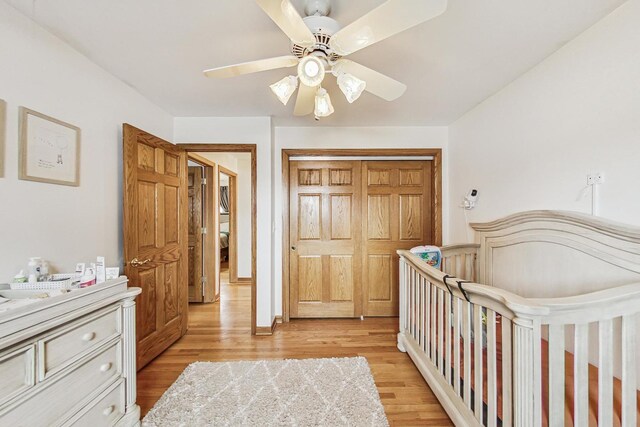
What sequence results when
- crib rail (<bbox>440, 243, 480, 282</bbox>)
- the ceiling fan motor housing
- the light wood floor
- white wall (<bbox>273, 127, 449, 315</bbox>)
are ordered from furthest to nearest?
white wall (<bbox>273, 127, 449, 315</bbox>) < crib rail (<bbox>440, 243, 480, 282</bbox>) < the light wood floor < the ceiling fan motor housing

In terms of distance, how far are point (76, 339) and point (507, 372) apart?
6.12ft

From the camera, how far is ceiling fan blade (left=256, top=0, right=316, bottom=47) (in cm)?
92

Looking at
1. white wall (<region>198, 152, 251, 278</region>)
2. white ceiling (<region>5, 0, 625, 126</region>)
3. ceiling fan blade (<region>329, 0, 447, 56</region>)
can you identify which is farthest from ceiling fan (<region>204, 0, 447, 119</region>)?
white wall (<region>198, 152, 251, 278</region>)

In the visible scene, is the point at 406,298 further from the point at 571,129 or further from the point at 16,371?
the point at 16,371

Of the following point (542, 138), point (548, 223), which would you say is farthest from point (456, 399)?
point (542, 138)

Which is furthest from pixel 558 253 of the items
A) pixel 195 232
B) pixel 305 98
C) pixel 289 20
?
pixel 195 232

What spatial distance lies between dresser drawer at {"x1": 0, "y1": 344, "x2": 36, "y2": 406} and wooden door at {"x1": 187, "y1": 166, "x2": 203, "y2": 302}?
2.80 meters

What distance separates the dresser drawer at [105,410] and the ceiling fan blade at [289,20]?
1878 millimetres

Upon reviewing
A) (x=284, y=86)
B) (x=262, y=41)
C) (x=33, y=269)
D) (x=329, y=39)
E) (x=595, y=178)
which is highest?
(x=262, y=41)

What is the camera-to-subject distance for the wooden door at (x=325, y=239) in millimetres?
3193

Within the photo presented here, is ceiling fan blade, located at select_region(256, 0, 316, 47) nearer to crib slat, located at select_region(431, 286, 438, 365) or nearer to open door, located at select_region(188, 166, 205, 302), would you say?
crib slat, located at select_region(431, 286, 438, 365)

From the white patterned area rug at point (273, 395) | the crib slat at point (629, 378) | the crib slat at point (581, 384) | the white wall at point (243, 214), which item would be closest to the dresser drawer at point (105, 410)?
the white patterned area rug at point (273, 395)

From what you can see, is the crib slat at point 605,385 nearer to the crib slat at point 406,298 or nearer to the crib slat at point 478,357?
the crib slat at point 478,357

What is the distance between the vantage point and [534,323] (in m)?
0.94
